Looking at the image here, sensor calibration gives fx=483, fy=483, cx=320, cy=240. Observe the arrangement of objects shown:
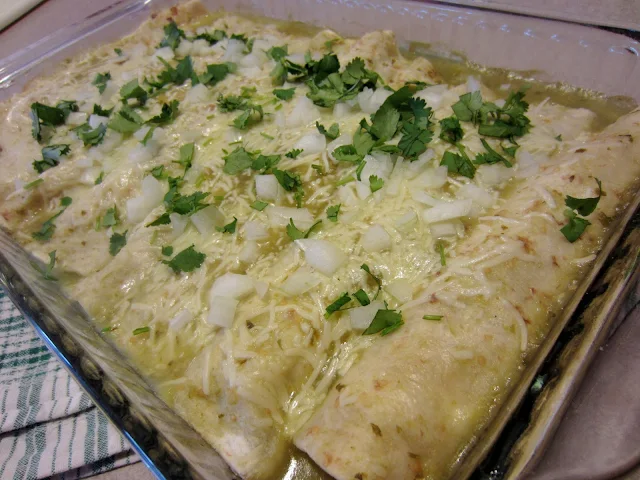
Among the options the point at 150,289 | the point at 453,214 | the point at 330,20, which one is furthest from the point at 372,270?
the point at 330,20

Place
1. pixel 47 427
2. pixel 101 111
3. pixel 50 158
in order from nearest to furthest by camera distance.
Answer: pixel 47 427, pixel 50 158, pixel 101 111

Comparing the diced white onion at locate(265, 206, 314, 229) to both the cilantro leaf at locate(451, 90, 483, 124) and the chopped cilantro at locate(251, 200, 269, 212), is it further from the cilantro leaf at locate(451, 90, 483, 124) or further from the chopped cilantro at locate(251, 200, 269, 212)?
the cilantro leaf at locate(451, 90, 483, 124)

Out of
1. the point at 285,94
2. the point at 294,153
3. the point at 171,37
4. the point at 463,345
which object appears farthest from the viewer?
the point at 171,37

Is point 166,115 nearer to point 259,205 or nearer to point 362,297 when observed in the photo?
point 259,205

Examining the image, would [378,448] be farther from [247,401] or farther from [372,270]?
[372,270]

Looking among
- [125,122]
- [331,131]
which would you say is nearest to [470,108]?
[331,131]

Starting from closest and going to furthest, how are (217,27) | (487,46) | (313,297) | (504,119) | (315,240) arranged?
(313,297)
(315,240)
(504,119)
(487,46)
(217,27)
